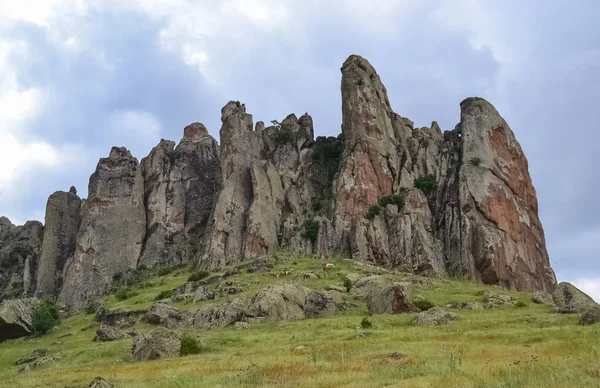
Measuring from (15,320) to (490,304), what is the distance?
48.8 metres

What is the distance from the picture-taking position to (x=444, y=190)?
94.5 metres

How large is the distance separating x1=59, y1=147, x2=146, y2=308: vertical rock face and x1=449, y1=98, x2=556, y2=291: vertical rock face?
55.4 m

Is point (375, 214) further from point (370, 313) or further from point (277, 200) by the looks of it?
point (370, 313)

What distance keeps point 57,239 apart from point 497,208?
76763mm

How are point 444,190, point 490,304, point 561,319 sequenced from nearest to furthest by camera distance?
1. point 561,319
2. point 490,304
3. point 444,190

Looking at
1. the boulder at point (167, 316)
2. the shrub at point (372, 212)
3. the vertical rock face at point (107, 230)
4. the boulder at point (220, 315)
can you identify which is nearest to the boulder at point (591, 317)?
the boulder at point (220, 315)

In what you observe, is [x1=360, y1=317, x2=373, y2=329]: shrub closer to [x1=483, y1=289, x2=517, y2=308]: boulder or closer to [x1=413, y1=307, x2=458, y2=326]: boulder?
[x1=413, y1=307, x2=458, y2=326]: boulder

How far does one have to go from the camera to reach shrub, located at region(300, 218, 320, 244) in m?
88.9

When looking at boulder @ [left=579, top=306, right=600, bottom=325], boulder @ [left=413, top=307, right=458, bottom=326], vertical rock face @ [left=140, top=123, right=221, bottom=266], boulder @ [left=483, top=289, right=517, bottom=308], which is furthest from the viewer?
vertical rock face @ [left=140, top=123, right=221, bottom=266]

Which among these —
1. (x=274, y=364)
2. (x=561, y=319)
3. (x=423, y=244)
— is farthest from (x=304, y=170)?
(x=274, y=364)

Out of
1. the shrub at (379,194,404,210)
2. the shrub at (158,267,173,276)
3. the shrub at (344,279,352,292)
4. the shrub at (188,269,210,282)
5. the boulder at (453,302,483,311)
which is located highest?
the shrub at (379,194,404,210)

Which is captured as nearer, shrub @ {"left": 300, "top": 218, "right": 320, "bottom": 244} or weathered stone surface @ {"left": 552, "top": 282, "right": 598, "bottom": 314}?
weathered stone surface @ {"left": 552, "top": 282, "right": 598, "bottom": 314}

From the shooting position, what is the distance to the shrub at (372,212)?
87688mm

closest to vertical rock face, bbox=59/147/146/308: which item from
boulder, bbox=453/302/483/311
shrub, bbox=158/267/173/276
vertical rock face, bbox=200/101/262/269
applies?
shrub, bbox=158/267/173/276
